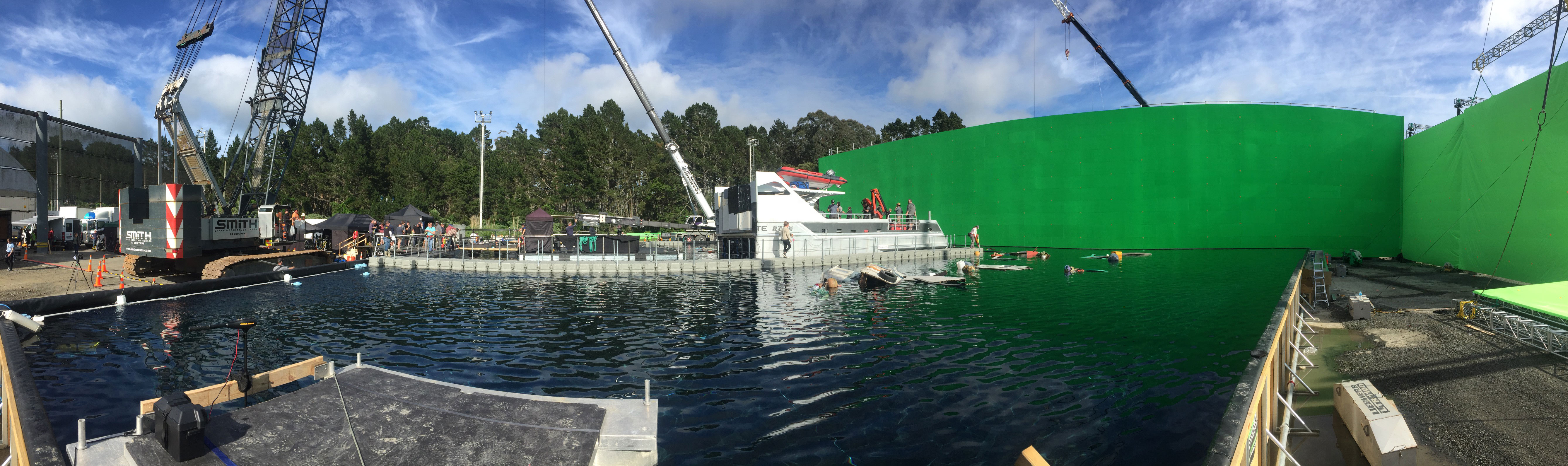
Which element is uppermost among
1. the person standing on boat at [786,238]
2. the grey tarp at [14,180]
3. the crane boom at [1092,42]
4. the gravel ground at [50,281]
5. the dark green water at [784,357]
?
the crane boom at [1092,42]

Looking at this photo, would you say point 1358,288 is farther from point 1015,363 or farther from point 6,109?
point 6,109

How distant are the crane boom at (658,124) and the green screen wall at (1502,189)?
997 inches

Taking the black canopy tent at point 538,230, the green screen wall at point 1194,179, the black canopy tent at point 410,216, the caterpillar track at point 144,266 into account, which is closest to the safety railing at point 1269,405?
the caterpillar track at point 144,266

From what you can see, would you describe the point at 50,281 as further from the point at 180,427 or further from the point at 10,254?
the point at 180,427

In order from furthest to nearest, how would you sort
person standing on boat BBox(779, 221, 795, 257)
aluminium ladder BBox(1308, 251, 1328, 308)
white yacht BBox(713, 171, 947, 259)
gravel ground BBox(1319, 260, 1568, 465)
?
white yacht BBox(713, 171, 947, 259), person standing on boat BBox(779, 221, 795, 257), aluminium ladder BBox(1308, 251, 1328, 308), gravel ground BBox(1319, 260, 1568, 465)

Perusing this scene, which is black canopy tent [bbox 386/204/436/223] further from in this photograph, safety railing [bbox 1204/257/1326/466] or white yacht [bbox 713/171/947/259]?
safety railing [bbox 1204/257/1326/466]

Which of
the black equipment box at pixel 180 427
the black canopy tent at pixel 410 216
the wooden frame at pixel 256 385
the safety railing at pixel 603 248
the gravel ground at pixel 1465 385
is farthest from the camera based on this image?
the black canopy tent at pixel 410 216

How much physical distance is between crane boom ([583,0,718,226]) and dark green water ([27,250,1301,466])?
13.5 meters

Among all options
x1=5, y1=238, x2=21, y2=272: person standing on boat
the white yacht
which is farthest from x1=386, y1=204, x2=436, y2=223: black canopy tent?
the white yacht

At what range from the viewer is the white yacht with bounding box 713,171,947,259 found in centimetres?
2309

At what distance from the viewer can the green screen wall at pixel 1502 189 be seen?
1351cm

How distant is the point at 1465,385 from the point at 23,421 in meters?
13.3

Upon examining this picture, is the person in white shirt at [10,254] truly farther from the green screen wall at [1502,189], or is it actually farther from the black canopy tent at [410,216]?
the green screen wall at [1502,189]

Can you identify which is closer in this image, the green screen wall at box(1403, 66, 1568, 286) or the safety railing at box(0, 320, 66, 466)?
the safety railing at box(0, 320, 66, 466)
